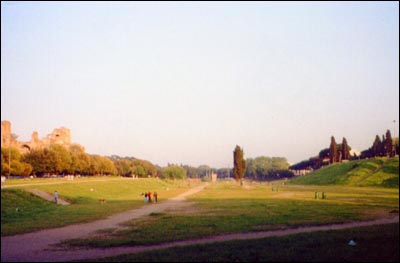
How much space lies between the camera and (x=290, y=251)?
1377 cm

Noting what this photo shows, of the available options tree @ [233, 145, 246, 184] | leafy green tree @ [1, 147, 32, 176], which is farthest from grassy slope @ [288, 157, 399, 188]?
leafy green tree @ [1, 147, 32, 176]

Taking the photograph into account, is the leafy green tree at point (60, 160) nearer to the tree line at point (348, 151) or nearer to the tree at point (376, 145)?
the tree line at point (348, 151)

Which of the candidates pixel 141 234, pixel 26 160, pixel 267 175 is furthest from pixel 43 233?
pixel 267 175

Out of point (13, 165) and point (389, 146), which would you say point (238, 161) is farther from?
point (13, 165)

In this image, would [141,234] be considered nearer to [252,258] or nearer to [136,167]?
[252,258]

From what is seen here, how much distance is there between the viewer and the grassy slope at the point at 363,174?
70.7 m

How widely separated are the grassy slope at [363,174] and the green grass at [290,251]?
55324 millimetres

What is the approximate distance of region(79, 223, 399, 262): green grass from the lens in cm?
1268

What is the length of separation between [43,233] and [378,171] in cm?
7028

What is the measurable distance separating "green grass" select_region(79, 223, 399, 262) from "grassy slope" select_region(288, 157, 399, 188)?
5532 cm

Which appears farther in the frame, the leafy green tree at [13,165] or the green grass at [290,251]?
the leafy green tree at [13,165]

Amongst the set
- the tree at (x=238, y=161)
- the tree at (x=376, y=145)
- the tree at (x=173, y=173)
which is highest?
the tree at (x=376, y=145)

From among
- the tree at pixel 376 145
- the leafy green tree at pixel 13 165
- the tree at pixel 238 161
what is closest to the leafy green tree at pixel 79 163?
the leafy green tree at pixel 13 165

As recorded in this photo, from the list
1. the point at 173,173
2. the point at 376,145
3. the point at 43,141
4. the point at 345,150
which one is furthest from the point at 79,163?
the point at 345,150
